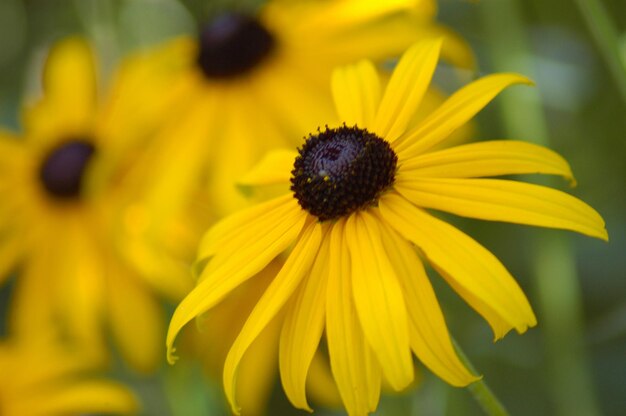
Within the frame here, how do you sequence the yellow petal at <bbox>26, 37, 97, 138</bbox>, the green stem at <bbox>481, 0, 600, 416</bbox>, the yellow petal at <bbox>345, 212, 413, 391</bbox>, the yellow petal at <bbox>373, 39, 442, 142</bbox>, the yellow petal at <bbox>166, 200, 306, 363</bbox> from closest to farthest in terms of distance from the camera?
the yellow petal at <bbox>345, 212, 413, 391</bbox>
the yellow petal at <bbox>166, 200, 306, 363</bbox>
the yellow petal at <bbox>373, 39, 442, 142</bbox>
the green stem at <bbox>481, 0, 600, 416</bbox>
the yellow petal at <bbox>26, 37, 97, 138</bbox>

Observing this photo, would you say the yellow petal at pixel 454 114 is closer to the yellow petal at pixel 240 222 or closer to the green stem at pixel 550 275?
the yellow petal at pixel 240 222

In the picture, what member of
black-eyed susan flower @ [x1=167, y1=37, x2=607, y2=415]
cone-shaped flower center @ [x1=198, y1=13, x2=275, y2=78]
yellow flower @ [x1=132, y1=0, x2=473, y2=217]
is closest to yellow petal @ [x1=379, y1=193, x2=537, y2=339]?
black-eyed susan flower @ [x1=167, y1=37, x2=607, y2=415]

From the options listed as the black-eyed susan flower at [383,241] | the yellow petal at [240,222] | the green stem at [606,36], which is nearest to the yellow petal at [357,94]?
the black-eyed susan flower at [383,241]

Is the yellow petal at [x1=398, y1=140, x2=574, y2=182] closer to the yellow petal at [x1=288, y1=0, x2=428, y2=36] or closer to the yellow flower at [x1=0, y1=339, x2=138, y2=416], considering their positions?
the yellow petal at [x1=288, y1=0, x2=428, y2=36]

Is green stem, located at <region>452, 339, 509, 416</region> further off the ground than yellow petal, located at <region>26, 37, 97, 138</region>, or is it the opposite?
yellow petal, located at <region>26, 37, 97, 138</region>

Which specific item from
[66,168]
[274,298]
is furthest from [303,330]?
[66,168]

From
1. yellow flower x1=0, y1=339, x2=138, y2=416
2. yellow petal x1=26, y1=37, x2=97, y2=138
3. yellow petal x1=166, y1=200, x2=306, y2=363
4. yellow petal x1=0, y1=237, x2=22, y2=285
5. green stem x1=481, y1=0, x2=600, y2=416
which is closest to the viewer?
yellow petal x1=166, y1=200, x2=306, y2=363

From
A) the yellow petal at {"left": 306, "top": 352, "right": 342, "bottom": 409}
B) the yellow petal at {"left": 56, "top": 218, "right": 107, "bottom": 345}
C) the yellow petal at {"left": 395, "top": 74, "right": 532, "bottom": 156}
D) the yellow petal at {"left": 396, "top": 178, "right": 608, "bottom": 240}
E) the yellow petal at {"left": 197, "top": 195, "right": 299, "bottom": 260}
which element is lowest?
the yellow petal at {"left": 306, "top": 352, "right": 342, "bottom": 409}

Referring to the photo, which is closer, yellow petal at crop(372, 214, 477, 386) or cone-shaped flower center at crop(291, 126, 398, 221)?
yellow petal at crop(372, 214, 477, 386)
